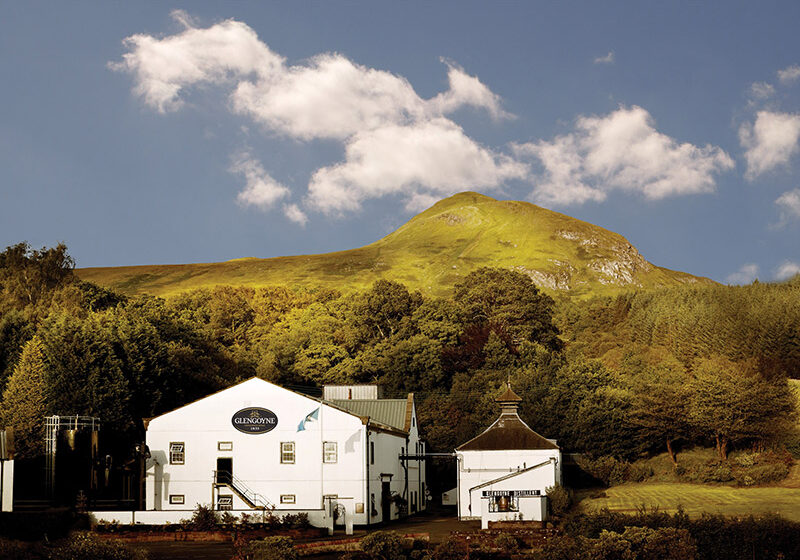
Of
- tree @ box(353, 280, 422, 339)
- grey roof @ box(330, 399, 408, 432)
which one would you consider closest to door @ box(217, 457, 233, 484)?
grey roof @ box(330, 399, 408, 432)

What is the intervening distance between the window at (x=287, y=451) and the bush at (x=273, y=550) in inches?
608

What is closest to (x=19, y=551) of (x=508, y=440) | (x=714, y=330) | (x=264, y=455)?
(x=264, y=455)

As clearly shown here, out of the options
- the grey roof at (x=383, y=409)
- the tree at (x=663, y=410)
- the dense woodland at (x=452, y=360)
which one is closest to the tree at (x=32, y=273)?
the dense woodland at (x=452, y=360)

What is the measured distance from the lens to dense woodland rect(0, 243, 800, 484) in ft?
202

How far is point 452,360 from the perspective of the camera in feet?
271

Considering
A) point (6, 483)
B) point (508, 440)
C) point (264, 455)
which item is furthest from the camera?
point (508, 440)

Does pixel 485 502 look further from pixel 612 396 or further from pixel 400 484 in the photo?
pixel 612 396

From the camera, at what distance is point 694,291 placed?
388ft

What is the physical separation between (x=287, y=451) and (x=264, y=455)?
131 cm

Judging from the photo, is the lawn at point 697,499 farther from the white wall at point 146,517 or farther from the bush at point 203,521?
the bush at point 203,521

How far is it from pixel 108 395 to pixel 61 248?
34.6m

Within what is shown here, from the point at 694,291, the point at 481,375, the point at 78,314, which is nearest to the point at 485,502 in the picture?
the point at 481,375

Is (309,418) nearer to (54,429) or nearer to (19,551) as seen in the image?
(54,429)

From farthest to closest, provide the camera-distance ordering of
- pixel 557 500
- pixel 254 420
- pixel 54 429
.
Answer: pixel 54 429
pixel 254 420
pixel 557 500
